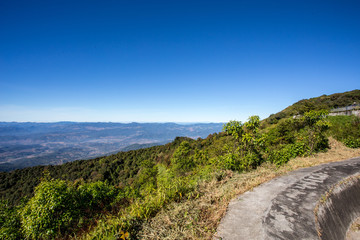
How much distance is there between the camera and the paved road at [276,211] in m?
2.78

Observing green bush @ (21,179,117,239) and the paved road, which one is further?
green bush @ (21,179,117,239)

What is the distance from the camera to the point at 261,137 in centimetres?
786

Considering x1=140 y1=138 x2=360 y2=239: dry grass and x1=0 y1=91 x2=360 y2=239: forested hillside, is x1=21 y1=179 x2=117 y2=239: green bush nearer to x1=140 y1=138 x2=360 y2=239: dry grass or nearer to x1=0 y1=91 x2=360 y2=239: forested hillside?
x1=0 y1=91 x2=360 y2=239: forested hillside

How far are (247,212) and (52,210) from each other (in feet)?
25.1

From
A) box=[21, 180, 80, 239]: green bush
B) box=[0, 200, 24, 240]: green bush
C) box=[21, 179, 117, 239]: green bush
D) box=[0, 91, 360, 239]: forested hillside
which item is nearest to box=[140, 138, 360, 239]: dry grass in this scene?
box=[0, 91, 360, 239]: forested hillside

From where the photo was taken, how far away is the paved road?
2.78 meters

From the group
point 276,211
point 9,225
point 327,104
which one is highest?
point 327,104

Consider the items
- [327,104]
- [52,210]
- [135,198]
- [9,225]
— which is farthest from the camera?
[327,104]

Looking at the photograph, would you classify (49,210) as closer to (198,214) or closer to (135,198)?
(135,198)

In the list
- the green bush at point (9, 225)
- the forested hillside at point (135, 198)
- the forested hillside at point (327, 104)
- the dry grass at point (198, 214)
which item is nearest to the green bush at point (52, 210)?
the forested hillside at point (135, 198)

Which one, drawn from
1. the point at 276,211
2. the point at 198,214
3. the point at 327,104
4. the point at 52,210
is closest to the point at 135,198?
the point at 198,214

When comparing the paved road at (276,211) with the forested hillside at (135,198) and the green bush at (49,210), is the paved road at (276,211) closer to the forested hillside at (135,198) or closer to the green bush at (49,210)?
the forested hillside at (135,198)

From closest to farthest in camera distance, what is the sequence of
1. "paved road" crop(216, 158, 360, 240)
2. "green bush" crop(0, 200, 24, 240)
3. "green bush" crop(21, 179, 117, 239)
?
"paved road" crop(216, 158, 360, 240)
"green bush" crop(21, 179, 117, 239)
"green bush" crop(0, 200, 24, 240)

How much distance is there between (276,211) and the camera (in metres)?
3.43
